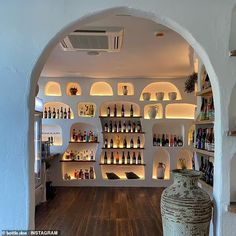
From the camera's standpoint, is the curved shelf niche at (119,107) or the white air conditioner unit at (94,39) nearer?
the white air conditioner unit at (94,39)

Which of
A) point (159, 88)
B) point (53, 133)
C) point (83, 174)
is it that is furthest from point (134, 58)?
point (83, 174)

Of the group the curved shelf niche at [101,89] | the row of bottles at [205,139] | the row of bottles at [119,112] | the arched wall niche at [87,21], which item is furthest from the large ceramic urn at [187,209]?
the curved shelf niche at [101,89]

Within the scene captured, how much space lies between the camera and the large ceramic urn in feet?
6.72

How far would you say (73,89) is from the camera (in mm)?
6906

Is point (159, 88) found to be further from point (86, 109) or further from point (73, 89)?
point (73, 89)

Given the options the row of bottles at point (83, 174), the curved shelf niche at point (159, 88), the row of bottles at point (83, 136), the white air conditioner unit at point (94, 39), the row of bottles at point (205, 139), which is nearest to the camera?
the row of bottles at point (205, 139)

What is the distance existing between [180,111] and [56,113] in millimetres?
2945

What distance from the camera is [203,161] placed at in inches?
130

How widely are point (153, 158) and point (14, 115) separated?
206 inches

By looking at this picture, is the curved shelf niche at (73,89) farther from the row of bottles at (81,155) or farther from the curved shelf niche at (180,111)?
the curved shelf niche at (180,111)

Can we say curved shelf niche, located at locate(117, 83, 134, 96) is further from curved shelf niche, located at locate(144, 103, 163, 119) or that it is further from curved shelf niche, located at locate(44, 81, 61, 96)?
curved shelf niche, located at locate(44, 81, 61, 96)

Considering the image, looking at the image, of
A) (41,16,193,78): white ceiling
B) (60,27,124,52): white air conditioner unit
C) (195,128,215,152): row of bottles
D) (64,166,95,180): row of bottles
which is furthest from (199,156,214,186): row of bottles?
(64,166,95,180): row of bottles

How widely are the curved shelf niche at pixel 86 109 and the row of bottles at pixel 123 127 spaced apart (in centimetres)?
44

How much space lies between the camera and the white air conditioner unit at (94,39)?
10.9 feet
